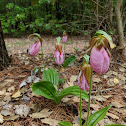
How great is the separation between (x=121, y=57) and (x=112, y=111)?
1622 mm

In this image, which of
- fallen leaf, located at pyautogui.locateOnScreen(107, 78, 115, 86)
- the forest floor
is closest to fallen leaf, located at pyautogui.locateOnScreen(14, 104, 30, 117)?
the forest floor

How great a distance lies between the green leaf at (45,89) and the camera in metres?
1.27

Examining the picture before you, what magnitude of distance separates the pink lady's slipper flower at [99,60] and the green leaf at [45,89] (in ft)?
2.33

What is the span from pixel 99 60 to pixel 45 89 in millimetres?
824

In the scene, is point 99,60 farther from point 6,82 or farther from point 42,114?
point 6,82

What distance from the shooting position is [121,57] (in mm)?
2564

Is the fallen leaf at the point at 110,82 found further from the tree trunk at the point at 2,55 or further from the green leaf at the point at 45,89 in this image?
the tree trunk at the point at 2,55

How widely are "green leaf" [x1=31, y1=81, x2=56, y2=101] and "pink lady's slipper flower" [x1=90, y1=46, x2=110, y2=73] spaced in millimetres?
709

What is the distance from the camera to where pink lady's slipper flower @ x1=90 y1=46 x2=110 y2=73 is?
68cm

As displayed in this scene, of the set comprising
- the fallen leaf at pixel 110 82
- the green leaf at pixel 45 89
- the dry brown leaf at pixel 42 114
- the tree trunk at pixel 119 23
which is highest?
the tree trunk at pixel 119 23

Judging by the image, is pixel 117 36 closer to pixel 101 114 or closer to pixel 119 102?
pixel 119 102

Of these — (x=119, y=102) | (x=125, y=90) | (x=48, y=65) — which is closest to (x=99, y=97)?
(x=119, y=102)

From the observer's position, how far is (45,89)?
1.32 meters

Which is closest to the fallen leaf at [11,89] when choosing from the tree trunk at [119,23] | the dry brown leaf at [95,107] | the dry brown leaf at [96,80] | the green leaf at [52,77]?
the green leaf at [52,77]
